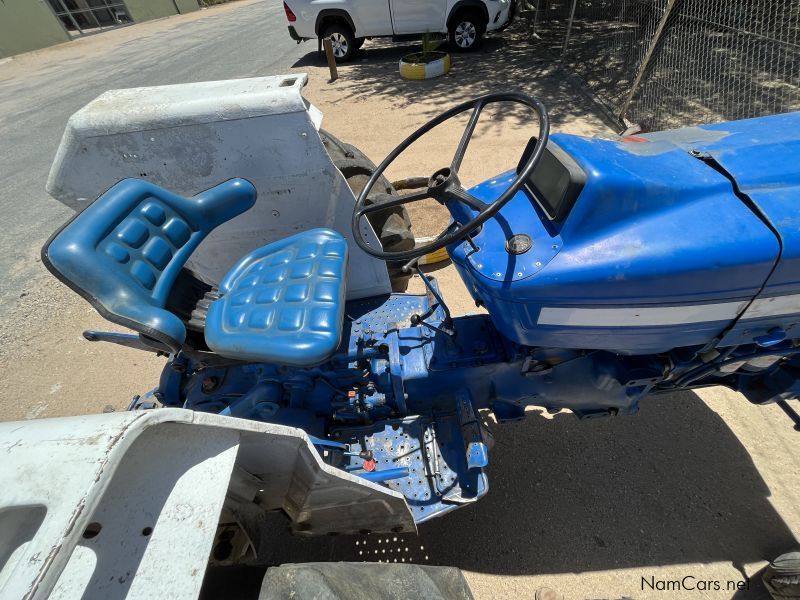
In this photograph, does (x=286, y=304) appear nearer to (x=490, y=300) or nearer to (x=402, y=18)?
(x=490, y=300)

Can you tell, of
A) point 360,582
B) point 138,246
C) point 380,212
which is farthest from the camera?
point 380,212

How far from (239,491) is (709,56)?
6198 millimetres

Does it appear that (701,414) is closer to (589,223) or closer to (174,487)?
(589,223)

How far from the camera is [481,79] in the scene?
6.36 metres

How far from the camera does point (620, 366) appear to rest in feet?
4.75

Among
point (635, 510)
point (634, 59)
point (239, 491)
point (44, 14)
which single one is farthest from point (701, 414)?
point (44, 14)

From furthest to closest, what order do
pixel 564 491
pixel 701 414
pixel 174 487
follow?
pixel 701 414 → pixel 564 491 → pixel 174 487

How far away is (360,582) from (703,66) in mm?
6173

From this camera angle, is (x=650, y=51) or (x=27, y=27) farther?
(x=27, y=27)

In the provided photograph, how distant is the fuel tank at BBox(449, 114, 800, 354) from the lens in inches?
41.8

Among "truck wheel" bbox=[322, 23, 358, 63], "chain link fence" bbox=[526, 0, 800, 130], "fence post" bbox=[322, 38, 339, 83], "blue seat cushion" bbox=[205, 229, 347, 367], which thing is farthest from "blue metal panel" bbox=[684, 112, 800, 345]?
"truck wheel" bbox=[322, 23, 358, 63]

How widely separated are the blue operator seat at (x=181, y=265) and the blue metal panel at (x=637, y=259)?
0.69m

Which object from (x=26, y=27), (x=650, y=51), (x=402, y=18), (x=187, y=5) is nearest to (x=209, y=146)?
(x=650, y=51)

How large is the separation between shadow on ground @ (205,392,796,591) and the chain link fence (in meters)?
3.65
